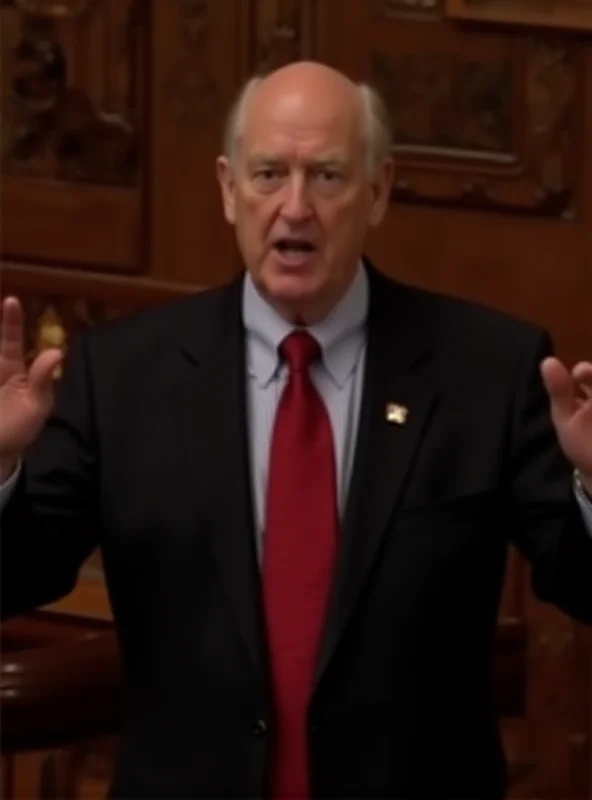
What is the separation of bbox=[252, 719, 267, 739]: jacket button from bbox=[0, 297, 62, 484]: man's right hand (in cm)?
38

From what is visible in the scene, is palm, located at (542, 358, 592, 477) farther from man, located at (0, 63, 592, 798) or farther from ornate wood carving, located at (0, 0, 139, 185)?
ornate wood carving, located at (0, 0, 139, 185)

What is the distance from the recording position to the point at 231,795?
2.70 m

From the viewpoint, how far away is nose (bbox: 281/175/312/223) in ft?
8.92

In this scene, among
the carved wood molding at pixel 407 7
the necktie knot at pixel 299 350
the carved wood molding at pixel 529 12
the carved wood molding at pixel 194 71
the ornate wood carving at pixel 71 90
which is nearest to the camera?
the necktie knot at pixel 299 350

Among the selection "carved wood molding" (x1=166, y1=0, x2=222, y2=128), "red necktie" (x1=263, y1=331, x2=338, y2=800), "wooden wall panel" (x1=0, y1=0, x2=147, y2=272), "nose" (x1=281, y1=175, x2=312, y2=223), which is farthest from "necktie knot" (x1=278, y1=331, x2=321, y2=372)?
"wooden wall panel" (x1=0, y1=0, x2=147, y2=272)

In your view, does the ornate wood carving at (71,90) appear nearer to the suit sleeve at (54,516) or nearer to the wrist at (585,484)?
the suit sleeve at (54,516)

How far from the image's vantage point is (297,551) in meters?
2.70

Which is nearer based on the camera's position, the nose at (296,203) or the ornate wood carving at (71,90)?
the nose at (296,203)

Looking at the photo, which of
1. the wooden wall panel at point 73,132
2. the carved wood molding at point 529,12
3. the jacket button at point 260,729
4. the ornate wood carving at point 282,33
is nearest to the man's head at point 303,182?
the jacket button at point 260,729

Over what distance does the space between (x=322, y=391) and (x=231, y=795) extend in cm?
45

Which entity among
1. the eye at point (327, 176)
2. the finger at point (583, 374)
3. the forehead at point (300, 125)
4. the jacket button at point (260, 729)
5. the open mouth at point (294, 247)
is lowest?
the jacket button at point (260, 729)

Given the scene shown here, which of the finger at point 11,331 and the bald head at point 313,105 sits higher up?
the bald head at point 313,105

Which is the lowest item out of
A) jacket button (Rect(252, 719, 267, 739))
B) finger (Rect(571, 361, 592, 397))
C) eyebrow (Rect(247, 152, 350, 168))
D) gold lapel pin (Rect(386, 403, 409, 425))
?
jacket button (Rect(252, 719, 267, 739))

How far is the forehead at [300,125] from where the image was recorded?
273cm
